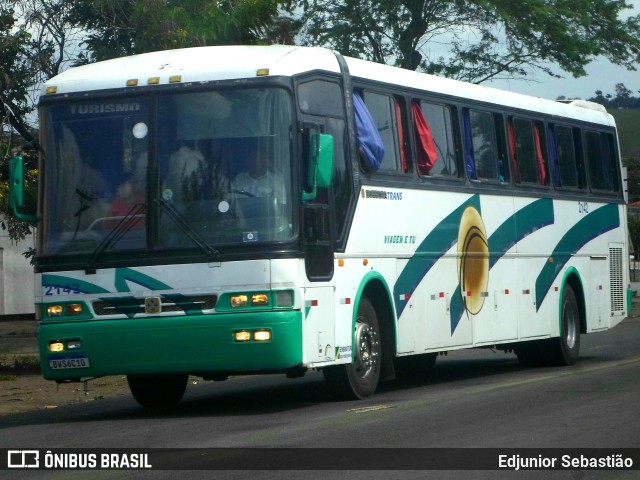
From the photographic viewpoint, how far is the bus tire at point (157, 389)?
45.5 ft

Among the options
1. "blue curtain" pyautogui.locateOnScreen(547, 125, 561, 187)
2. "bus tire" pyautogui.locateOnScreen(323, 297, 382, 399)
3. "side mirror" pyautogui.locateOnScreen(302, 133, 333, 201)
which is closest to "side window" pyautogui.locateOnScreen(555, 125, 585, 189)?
"blue curtain" pyautogui.locateOnScreen(547, 125, 561, 187)

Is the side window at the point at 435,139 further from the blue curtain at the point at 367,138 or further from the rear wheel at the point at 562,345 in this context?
the rear wheel at the point at 562,345

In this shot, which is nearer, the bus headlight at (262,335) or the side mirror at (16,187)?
the bus headlight at (262,335)

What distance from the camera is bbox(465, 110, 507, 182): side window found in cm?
1646

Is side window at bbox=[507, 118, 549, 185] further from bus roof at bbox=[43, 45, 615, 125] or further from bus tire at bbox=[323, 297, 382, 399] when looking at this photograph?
bus tire at bbox=[323, 297, 382, 399]

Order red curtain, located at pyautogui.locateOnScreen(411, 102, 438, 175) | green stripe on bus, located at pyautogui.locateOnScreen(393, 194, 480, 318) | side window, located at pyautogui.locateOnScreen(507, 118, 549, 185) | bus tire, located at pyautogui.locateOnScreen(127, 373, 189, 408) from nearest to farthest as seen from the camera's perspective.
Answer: bus tire, located at pyautogui.locateOnScreen(127, 373, 189, 408) < green stripe on bus, located at pyautogui.locateOnScreen(393, 194, 480, 318) < red curtain, located at pyautogui.locateOnScreen(411, 102, 438, 175) < side window, located at pyautogui.locateOnScreen(507, 118, 549, 185)

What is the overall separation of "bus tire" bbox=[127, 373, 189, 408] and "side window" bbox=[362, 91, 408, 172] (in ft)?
10.1

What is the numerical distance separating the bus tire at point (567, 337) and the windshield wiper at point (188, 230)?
785cm

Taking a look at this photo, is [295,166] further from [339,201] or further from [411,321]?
[411,321]

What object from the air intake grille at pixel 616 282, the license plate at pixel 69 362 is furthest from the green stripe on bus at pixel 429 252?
the air intake grille at pixel 616 282

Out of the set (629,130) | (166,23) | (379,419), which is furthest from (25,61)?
(629,130)

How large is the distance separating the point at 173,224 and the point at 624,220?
10.9m

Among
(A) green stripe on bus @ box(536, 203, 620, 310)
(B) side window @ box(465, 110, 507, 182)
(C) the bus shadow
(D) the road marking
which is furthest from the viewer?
(A) green stripe on bus @ box(536, 203, 620, 310)

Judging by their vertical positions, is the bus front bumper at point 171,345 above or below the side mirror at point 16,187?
below
